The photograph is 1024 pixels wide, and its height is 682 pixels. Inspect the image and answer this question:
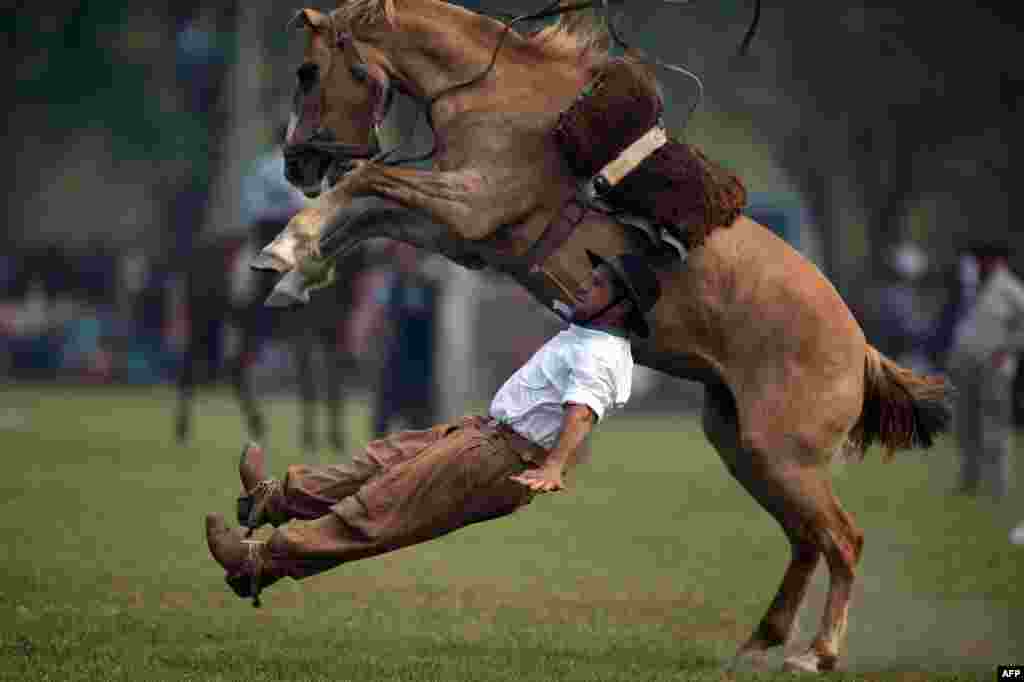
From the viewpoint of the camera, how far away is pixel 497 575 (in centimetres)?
1066

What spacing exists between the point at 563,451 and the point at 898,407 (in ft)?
7.44

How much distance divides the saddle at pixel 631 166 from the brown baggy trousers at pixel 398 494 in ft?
3.65

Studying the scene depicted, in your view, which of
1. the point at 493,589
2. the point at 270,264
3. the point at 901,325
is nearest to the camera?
the point at 270,264

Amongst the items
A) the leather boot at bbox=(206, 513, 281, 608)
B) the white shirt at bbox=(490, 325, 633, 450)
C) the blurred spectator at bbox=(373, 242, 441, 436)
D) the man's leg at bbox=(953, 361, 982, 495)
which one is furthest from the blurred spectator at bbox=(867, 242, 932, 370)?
the leather boot at bbox=(206, 513, 281, 608)

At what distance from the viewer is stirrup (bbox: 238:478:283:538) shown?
7.23 metres

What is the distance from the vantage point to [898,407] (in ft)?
28.0

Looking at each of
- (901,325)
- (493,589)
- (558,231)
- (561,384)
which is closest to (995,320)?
(493,589)

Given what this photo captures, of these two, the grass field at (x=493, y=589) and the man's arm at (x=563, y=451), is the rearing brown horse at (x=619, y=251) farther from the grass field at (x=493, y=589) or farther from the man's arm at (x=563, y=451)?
the man's arm at (x=563, y=451)

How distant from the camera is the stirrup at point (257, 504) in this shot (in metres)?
7.23

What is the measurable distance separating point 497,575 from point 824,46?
2553cm

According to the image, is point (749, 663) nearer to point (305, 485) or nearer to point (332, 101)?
point (305, 485)

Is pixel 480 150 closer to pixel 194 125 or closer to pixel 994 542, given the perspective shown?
pixel 994 542

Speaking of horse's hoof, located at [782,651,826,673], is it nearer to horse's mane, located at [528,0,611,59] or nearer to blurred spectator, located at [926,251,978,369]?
horse's mane, located at [528,0,611,59]

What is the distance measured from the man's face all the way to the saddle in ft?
1.48
